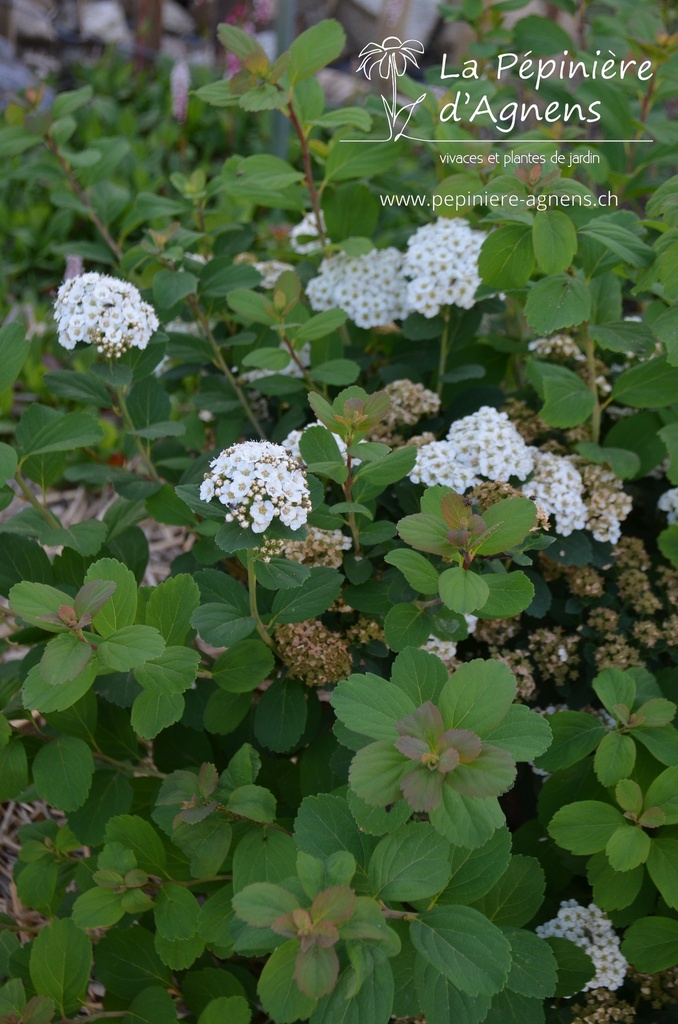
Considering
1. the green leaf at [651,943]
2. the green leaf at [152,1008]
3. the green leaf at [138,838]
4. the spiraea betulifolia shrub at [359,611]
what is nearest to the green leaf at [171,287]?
the spiraea betulifolia shrub at [359,611]

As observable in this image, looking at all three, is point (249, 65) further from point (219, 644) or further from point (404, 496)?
point (219, 644)

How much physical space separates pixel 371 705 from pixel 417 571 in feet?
0.68

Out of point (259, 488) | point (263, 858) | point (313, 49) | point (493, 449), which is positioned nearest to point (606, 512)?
point (493, 449)

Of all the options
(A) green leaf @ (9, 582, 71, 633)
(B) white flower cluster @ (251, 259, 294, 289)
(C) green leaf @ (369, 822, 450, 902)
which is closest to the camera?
(C) green leaf @ (369, 822, 450, 902)

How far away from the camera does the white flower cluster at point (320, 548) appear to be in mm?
1304

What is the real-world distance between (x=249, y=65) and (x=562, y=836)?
4.29ft

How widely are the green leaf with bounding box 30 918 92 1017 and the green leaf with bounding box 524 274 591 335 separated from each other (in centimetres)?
104

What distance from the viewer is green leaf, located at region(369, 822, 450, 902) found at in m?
0.91

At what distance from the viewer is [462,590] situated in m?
1.01

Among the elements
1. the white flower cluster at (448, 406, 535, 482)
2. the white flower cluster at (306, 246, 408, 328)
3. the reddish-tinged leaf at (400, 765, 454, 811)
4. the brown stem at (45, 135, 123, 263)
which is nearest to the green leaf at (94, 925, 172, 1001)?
the reddish-tinged leaf at (400, 765, 454, 811)

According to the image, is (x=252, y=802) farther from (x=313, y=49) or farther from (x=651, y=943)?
(x=313, y=49)

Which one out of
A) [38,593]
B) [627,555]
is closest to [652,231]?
[627,555]

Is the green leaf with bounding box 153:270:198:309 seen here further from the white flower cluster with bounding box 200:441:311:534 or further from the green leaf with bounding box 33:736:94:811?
the green leaf with bounding box 33:736:94:811

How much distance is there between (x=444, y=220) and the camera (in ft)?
5.44
